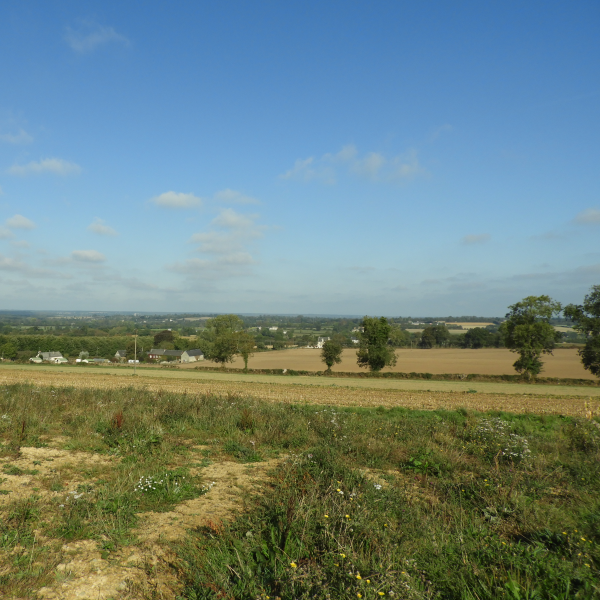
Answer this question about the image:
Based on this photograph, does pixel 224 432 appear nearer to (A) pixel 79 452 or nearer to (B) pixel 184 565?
(A) pixel 79 452

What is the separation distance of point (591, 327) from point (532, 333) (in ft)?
17.0

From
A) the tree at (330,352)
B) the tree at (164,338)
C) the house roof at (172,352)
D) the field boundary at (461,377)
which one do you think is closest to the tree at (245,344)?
the field boundary at (461,377)

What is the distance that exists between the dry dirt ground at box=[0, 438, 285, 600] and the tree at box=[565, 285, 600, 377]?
42715 mm

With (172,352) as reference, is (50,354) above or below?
above

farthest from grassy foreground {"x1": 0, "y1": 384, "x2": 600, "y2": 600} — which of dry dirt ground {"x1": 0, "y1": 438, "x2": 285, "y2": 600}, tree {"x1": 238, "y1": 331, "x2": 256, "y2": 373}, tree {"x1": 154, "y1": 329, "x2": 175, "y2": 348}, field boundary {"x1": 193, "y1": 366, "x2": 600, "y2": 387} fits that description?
tree {"x1": 154, "y1": 329, "x2": 175, "y2": 348}

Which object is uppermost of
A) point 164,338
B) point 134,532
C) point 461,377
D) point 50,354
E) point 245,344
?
point 134,532

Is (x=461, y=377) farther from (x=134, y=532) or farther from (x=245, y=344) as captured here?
(x=134, y=532)

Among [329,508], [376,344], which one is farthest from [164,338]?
[329,508]

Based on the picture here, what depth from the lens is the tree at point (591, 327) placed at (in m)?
39.6

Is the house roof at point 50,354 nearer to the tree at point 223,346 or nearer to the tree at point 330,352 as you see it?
the tree at point 223,346

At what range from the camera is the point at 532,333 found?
4212 centimetres

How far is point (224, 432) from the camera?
37.3 ft

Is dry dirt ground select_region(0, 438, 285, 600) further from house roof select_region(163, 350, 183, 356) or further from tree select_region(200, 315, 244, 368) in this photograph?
house roof select_region(163, 350, 183, 356)

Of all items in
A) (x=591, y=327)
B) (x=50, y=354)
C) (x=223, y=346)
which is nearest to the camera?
(x=591, y=327)
